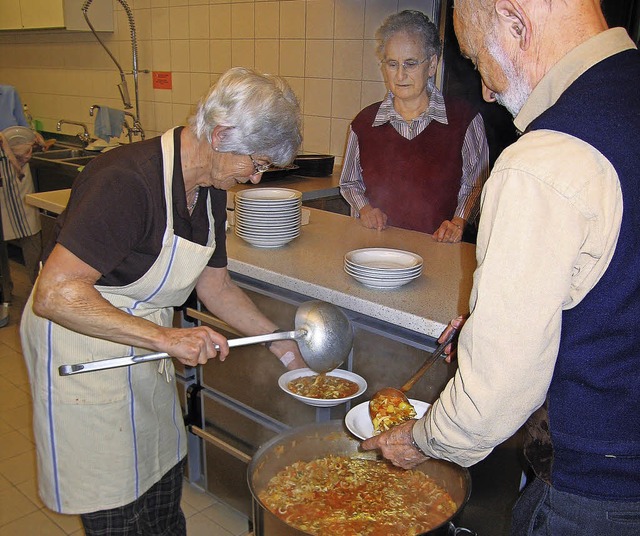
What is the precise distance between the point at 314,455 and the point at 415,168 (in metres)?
1.56

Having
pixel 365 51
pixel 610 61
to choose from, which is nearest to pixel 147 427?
pixel 610 61

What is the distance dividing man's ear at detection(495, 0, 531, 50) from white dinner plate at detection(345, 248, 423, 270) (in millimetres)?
1057

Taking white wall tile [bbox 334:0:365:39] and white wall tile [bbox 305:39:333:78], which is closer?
white wall tile [bbox 334:0:365:39]

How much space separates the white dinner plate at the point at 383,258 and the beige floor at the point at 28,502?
117 centimetres

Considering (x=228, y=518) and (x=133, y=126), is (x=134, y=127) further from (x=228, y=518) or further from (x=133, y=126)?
(x=228, y=518)

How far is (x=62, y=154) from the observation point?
5.06 meters

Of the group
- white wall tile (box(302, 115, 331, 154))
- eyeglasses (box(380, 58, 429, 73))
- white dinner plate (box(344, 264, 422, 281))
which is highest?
eyeglasses (box(380, 58, 429, 73))

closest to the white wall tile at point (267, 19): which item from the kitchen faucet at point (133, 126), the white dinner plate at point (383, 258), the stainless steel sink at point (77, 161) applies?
the kitchen faucet at point (133, 126)

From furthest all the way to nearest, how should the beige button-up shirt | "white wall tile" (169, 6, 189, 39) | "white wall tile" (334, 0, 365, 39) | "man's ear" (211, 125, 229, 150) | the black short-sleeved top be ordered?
"white wall tile" (169, 6, 189, 39) → "white wall tile" (334, 0, 365, 39) → "man's ear" (211, 125, 229, 150) → the black short-sleeved top → the beige button-up shirt

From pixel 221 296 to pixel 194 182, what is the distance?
44 cm

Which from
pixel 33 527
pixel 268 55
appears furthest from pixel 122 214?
pixel 268 55

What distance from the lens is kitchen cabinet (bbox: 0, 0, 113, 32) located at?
4.65m

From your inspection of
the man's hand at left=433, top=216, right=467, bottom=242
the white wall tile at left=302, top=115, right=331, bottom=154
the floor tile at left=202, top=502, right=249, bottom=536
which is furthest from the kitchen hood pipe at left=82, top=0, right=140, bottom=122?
the floor tile at left=202, top=502, right=249, bottom=536

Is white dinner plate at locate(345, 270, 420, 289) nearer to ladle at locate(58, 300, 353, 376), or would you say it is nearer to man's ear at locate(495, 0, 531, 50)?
ladle at locate(58, 300, 353, 376)
